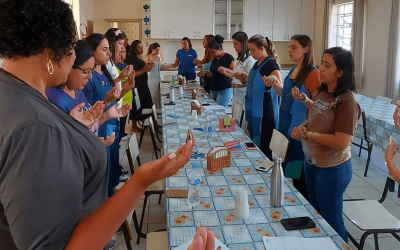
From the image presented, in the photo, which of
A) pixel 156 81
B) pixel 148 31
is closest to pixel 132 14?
pixel 148 31

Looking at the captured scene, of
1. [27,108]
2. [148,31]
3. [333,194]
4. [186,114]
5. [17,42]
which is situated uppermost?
[148,31]

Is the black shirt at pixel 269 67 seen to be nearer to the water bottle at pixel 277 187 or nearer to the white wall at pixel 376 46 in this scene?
the water bottle at pixel 277 187

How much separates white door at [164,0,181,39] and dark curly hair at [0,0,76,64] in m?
8.63

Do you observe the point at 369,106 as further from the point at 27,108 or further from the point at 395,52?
the point at 27,108

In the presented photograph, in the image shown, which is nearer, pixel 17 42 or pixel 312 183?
pixel 17 42

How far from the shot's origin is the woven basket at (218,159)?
2322 millimetres

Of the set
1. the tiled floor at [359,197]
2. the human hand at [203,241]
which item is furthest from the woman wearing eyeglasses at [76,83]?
the human hand at [203,241]

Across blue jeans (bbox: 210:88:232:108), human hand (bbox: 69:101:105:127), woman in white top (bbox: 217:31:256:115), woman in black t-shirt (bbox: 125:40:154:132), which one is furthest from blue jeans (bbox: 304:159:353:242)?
woman in black t-shirt (bbox: 125:40:154:132)

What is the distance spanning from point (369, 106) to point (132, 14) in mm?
7025

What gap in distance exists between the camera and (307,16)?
9211mm

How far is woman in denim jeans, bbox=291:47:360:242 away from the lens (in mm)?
2139

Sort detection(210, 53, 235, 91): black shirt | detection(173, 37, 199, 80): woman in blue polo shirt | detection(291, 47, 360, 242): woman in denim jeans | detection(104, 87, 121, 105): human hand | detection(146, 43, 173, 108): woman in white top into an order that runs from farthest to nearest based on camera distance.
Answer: detection(173, 37, 199, 80): woman in blue polo shirt < detection(146, 43, 173, 108): woman in white top < detection(210, 53, 235, 91): black shirt < detection(104, 87, 121, 105): human hand < detection(291, 47, 360, 242): woman in denim jeans

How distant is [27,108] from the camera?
760mm

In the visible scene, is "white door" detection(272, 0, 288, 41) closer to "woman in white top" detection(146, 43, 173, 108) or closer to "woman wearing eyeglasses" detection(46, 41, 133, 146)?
"woman in white top" detection(146, 43, 173, 108)
